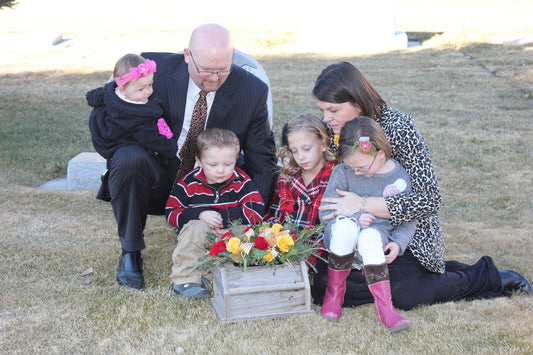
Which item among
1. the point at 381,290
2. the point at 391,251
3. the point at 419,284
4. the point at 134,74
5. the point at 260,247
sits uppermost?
the point at 134,74

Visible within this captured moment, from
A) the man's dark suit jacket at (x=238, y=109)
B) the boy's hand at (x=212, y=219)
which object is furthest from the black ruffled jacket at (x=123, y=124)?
the boy's hand at (x=212, y=219)

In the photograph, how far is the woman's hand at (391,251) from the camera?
3281 millimetres

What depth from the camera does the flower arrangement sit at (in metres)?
3.23

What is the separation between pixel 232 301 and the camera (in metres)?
3.21

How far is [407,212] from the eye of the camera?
3.32m

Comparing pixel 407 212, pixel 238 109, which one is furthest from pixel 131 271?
pixel 407 212

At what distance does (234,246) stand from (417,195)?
3.46 ft

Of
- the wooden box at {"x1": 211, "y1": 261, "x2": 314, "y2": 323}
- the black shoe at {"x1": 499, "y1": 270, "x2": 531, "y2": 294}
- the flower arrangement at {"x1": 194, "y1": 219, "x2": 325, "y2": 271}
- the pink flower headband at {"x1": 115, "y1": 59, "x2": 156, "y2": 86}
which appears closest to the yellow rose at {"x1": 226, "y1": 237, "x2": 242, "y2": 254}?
the flower arrangement at {"x1": 194, "y1": 219, "x2": 325, "y2": 271}

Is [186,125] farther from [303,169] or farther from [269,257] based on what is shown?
[269,257]

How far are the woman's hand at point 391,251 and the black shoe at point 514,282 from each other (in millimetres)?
762

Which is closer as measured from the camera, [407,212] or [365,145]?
[365,145]

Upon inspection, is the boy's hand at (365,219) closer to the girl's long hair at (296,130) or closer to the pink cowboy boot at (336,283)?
the pink cowboy boot at (336,283)

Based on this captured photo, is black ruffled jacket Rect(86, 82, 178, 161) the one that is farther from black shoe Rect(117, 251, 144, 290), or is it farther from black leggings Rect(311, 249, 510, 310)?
black leggings Rect(311, 249, 510, 310)

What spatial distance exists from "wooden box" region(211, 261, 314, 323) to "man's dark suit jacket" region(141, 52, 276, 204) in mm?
862
